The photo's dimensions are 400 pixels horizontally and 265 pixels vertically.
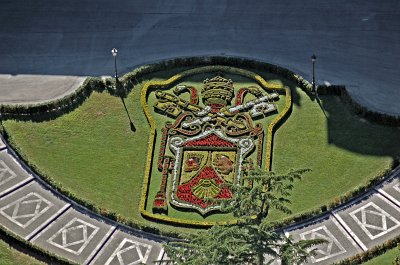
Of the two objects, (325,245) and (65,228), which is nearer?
(325,245)

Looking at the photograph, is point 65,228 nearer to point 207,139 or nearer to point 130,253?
point 130,253

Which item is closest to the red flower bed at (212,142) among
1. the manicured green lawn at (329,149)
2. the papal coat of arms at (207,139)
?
the papal coat of arms at (207,139)

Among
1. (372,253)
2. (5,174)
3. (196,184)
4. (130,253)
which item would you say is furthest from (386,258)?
(5,174)

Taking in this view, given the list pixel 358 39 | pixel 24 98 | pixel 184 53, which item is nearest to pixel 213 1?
pixel 184 53

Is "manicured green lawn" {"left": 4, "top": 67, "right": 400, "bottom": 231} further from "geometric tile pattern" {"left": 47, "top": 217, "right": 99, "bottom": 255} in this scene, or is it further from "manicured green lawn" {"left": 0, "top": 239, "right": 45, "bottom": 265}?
"manicured green lawn" {"left": 0, "top": 239, "right": 45, "bottom": 265}

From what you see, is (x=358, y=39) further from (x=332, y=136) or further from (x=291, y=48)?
(x=332, y=136)

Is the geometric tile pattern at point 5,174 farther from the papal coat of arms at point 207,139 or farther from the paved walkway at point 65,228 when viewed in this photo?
the papal coat of arms at point 207,139
